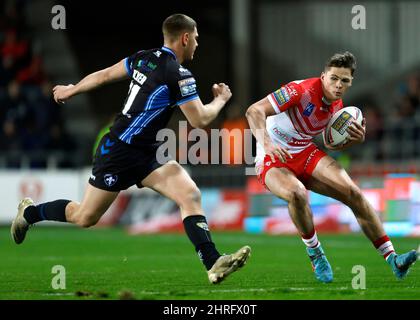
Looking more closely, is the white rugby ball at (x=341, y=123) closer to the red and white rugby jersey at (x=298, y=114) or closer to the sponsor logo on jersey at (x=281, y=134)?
the red and white rugby jersey at (x=298, y=114)

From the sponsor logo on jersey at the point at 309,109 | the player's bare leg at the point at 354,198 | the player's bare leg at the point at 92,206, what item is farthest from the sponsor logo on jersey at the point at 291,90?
the player's bare leg at the point at 92,206

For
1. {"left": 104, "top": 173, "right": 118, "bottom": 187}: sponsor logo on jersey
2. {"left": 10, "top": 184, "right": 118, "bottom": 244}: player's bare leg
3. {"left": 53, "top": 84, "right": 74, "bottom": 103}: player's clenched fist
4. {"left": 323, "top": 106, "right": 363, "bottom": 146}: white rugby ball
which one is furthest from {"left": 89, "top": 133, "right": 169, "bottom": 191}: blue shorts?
{"left": 323, "top": 106, "right": 363, "bottom": 146}: white rugby ball

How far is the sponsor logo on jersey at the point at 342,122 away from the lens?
8641 mm

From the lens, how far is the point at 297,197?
27.7 feet

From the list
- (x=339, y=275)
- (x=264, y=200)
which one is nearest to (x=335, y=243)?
(x=264, y=200)

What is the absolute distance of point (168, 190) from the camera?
7.96 metres

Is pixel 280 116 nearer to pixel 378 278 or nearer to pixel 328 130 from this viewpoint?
pixel 328 130

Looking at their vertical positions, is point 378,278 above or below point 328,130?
below

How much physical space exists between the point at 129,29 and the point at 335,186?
58.9 feet

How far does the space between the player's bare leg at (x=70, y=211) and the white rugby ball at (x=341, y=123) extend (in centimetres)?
197

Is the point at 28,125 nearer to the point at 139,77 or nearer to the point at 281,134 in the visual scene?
the point at 281,134

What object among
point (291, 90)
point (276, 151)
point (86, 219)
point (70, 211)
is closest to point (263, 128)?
point (276, 151)

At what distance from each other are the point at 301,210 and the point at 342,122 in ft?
2.78

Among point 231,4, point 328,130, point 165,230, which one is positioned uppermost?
point 231,4
